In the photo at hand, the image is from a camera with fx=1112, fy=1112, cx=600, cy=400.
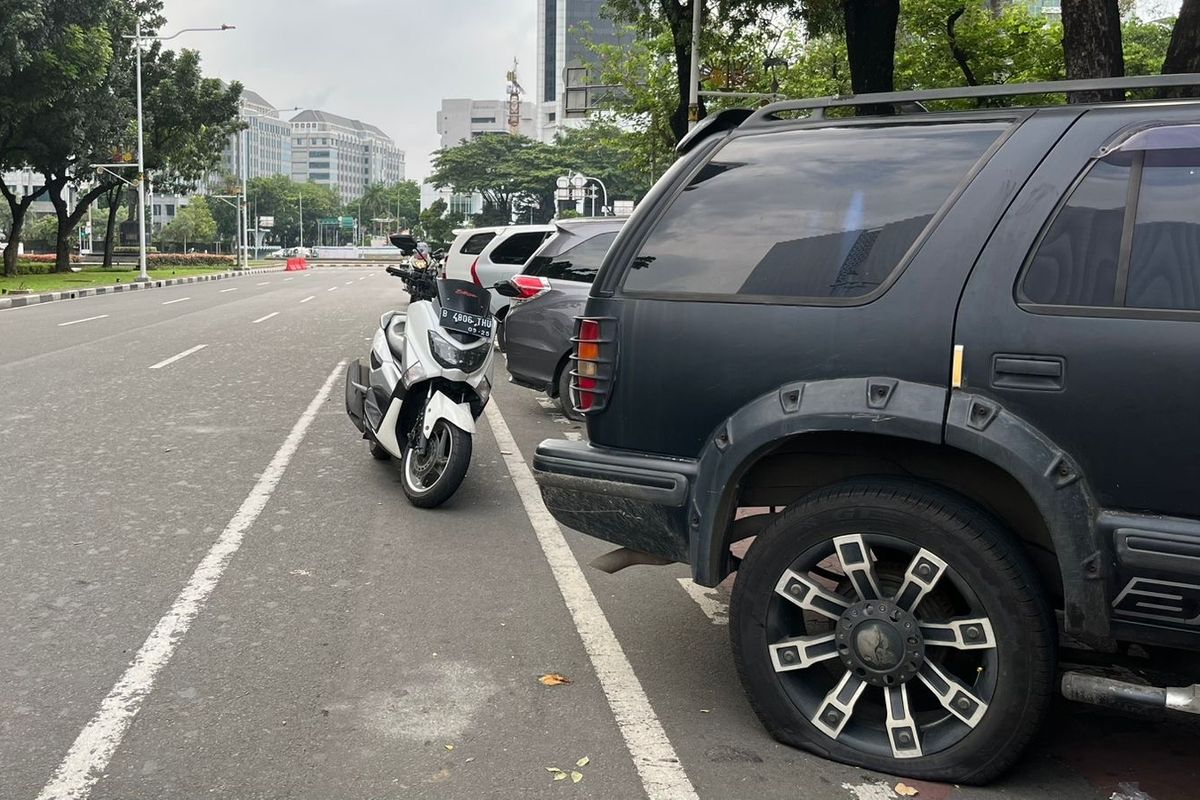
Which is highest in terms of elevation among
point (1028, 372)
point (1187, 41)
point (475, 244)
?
point (1187, 41)

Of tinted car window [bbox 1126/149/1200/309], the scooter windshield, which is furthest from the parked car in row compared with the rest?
tinted car window [bbox 1126/149/1200/309]

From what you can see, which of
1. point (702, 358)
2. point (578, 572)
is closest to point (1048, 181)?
point (702, 358)

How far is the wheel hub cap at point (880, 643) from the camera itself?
→ 3.29 m

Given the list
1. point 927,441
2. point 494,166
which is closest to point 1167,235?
point 927,441

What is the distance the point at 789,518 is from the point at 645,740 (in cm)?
86

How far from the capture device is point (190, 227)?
104 metres

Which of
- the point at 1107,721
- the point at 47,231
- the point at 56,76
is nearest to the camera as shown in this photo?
the point at 1107,721

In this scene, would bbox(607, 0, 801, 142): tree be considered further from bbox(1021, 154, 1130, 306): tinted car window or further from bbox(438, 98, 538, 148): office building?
bbox(438, 98, 538, 148): office building

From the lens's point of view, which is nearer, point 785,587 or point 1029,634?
point 1029,634

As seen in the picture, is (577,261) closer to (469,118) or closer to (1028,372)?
(1028,372)

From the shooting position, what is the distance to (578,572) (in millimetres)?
5465

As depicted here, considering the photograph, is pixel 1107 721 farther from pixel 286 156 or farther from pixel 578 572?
pixel 286 156

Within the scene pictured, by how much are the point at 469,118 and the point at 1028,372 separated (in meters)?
178

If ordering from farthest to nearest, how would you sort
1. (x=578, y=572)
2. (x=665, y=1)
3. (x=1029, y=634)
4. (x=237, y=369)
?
1. (x=665, y=1)
2. (x=237, y=369)
3. (x=578, y=572)
4. (x=1029, y=634)
